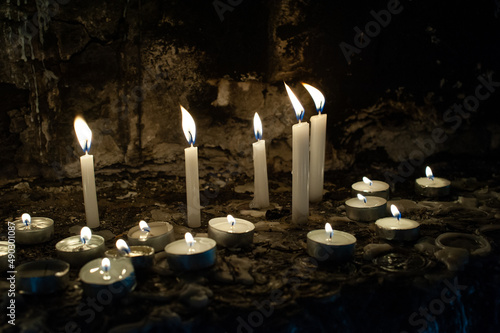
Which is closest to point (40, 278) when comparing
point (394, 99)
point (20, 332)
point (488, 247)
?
point (20, 332)

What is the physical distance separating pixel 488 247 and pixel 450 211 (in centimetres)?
52

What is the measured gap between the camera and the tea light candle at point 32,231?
2.31 meters

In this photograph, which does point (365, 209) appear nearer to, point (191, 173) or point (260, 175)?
point (260, 175)

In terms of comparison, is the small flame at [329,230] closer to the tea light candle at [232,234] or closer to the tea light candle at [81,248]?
the tea light candle at [232,234]

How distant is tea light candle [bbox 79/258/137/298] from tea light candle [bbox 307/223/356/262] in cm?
80

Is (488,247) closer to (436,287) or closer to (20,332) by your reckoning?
(436,287)

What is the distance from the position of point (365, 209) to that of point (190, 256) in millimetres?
1066

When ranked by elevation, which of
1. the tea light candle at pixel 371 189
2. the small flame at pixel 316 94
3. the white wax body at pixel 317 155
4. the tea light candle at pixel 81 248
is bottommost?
the tea light candle at pixel 81 248

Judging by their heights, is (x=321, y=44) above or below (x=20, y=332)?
above

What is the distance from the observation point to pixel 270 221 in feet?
8.57
